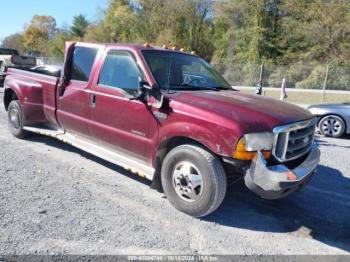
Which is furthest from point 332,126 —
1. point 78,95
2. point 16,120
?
point 16,120

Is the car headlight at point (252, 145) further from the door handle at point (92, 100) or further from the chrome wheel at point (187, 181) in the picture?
the door handle at point (92, 100)

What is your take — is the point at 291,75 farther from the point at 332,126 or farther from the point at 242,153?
the point at 242,153

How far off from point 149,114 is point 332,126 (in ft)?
21.7

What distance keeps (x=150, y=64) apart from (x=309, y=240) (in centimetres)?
276

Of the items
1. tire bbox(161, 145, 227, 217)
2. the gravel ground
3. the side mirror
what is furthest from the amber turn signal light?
the side mirror

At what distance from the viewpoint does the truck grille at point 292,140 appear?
3715 mm

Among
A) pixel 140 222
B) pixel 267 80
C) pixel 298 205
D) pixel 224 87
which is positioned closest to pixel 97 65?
pixel 224 87

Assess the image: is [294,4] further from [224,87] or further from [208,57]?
[224,87]

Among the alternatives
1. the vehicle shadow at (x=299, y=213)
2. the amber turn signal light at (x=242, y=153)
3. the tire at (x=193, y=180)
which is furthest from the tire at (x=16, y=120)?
the amber turn signal light at (x=242, y=153)

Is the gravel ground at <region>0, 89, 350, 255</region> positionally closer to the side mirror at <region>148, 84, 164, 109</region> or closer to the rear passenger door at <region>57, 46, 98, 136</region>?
the rear passenger door at <region>57, 46, 98, 136</region>

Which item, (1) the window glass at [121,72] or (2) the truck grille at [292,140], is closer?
(2) the truck grille at [292,140]

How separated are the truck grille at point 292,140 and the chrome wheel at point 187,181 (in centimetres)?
87

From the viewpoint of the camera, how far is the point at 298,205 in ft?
15.0

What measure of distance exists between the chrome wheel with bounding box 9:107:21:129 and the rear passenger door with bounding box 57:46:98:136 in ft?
4.51
